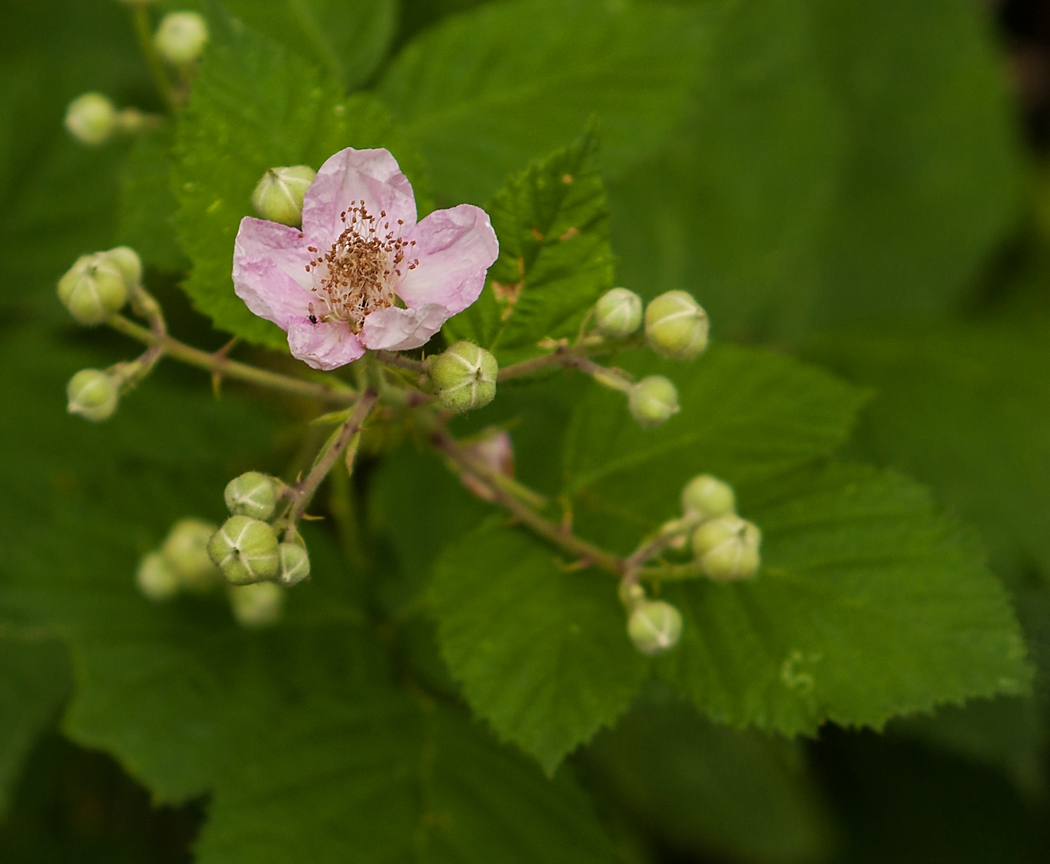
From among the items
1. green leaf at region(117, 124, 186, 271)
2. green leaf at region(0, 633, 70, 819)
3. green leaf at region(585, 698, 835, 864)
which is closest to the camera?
green leaf at region(117, 124, 186, 271)

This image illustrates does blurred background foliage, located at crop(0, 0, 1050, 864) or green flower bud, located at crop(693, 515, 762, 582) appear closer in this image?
green flower bud, located at crop(693, 515, 762, 582)

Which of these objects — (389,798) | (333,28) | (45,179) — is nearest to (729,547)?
(389,798)

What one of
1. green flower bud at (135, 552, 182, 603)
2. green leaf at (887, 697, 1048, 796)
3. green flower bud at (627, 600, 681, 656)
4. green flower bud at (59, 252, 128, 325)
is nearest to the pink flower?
green flower bud at (59, 252, 128, 325)

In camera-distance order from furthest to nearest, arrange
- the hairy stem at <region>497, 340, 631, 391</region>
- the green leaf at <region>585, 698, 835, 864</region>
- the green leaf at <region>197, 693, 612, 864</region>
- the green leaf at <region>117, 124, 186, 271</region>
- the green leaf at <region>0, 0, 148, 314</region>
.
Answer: the green leaf at <region>585, 698, 835, 864</region> → the green leaf at <region>0, 0, 148, 314</region> → the green leaf at <region>197, 693, 612, 864</region> → the green leaf at <region>117, 124, 186, 271</region> → the hairy stem at <region>497, 340, 631, 391</region>

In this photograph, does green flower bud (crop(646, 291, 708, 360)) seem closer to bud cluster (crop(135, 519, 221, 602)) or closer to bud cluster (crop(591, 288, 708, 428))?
bud cluster (crop(591, 288, 708, 428))

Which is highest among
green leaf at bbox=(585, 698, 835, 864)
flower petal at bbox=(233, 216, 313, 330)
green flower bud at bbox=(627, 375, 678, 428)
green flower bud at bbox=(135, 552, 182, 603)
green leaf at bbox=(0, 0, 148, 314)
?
flower petal at bbox=(233, 216, 313, 330)

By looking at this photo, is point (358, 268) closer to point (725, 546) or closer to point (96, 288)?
point (96, 288)

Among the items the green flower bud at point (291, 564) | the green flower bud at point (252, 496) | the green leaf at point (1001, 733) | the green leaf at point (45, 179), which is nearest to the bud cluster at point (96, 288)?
the green flower bud at point (252, 496)
